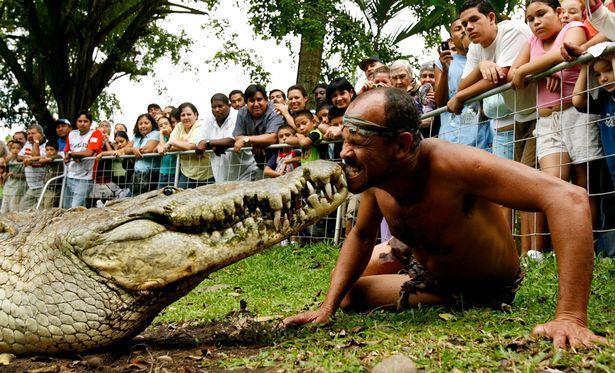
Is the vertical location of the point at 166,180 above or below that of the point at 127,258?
above

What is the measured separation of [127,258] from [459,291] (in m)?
1.82

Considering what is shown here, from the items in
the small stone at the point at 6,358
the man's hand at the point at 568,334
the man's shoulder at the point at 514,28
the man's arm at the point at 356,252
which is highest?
the man's shoulder at the point at 514,28

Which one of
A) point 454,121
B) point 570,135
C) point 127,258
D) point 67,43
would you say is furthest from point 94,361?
point 67,43

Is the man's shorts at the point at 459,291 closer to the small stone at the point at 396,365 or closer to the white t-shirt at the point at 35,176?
the small stone at the point at 396,365

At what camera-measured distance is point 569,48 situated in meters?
4.16

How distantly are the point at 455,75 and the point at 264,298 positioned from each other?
2916mm

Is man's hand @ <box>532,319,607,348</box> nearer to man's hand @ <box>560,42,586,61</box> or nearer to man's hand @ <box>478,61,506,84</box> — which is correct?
man's hand @ <box>560,42,586,61</box>

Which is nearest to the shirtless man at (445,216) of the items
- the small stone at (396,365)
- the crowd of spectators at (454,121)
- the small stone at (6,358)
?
the crowd of spectators at (454,121)

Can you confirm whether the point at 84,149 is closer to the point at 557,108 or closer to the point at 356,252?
the point at 356,252

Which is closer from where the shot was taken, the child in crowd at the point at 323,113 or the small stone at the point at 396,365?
the small stone at the point at 396,365

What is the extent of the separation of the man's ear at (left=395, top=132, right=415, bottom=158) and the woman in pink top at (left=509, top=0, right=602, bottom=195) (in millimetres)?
1961

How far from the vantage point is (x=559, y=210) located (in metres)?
2.48

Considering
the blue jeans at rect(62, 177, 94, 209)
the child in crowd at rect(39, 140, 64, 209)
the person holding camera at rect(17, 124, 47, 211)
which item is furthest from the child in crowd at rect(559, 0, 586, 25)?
the person holding camera at rect(17, 124, 47, 211)

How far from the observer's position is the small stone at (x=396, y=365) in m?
2.04
